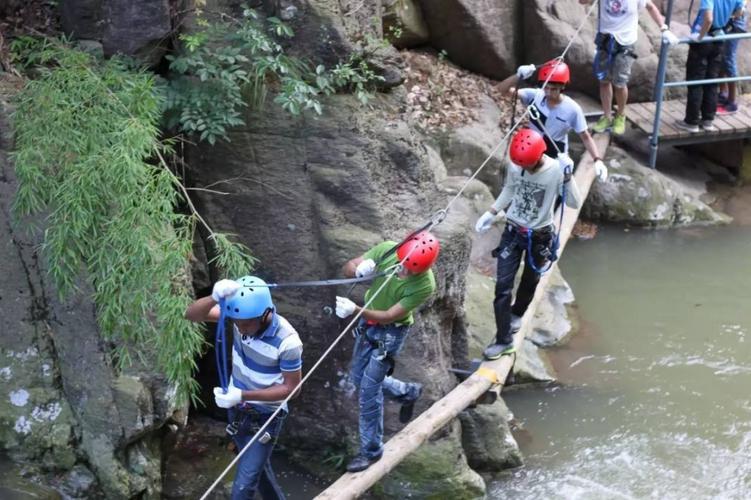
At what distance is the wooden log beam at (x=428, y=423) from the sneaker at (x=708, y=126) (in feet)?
12.8

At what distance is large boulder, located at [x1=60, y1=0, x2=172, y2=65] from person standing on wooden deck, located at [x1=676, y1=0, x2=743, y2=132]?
5763 mm

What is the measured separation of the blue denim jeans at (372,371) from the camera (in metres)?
5.42

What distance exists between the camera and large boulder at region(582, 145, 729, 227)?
422 inches

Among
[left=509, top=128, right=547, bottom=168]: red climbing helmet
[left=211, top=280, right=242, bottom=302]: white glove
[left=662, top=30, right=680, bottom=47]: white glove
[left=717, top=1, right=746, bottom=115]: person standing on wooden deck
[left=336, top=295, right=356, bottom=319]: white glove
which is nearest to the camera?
[left=211, top=280, right=242, bottom=302]: white glove

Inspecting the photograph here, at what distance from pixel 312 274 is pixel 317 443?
1.34m

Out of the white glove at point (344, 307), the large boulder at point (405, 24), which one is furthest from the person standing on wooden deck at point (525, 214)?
the large boulder at point (405, 24)

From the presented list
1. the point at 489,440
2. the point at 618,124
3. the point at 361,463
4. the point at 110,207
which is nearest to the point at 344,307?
the point at 361,463

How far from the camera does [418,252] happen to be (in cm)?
509

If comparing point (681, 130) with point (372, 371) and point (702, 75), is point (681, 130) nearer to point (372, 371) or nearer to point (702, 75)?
point (702, 75)

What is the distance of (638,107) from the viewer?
35.8 feet

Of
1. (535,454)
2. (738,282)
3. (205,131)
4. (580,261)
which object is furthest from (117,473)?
(738,282)

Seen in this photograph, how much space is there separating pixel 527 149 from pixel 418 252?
1.30 metres

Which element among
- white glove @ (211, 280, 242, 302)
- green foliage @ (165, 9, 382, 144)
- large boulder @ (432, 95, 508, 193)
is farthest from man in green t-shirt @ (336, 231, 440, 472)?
large boulder @ (432, 95, 508, 193)

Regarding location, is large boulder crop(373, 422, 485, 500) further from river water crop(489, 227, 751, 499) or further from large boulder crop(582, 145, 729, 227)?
large boulder crop(582, 145, 729, 227)
